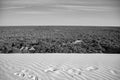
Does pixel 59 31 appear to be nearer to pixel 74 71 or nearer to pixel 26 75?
pixel 74 71

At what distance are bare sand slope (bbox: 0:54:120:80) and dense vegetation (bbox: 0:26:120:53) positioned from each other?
0.65 m

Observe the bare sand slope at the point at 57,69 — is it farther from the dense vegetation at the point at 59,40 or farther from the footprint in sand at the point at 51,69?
the dense vegetation at the point at 59,40

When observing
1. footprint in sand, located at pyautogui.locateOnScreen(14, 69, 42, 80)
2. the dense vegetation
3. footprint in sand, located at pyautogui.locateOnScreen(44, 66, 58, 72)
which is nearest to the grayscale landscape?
the dense vegetation

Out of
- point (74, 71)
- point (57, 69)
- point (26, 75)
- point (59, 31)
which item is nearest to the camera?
point (26, 75)

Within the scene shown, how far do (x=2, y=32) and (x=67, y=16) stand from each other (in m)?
2.22

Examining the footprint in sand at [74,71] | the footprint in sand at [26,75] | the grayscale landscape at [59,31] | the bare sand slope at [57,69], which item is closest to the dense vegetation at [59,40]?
the grayscale landscape at [59,31]

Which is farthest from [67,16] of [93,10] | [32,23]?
[32,23]

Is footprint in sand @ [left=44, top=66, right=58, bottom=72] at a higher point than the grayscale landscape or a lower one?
lower

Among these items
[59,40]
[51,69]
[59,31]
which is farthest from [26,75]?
[59,31]

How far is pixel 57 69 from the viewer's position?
281 cm

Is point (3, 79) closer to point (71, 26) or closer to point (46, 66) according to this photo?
point (46, 66)

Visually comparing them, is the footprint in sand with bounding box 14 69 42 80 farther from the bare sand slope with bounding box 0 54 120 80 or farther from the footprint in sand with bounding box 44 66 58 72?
the footprint in sand with bounding box 44 66 58 72

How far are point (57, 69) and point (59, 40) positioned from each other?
151 centimetres

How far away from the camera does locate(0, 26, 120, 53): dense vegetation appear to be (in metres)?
4.05
